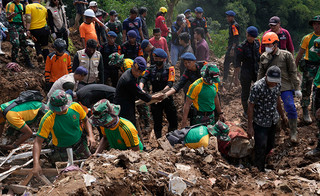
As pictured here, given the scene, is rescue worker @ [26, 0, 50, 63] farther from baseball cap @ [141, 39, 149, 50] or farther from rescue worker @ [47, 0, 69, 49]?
baseball cap @ [141, 39, 149, 50]

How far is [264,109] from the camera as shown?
5543 mm

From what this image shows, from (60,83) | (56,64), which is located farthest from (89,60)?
(60,83)

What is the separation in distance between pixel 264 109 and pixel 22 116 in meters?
4.09

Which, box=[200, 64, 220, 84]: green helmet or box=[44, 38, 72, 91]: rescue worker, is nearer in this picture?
box=[200, 64, 220, 84]: green helmet

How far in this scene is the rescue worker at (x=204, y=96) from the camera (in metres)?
5.69

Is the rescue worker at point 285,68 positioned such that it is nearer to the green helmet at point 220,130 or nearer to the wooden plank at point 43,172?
the green helmet at point 220,130

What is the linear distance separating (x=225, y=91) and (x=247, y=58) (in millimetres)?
3202

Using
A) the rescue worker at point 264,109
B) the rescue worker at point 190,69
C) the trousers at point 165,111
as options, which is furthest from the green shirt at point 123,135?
the trousers at point 165,111

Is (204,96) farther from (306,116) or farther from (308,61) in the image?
(306,116)

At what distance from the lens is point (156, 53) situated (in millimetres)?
6695

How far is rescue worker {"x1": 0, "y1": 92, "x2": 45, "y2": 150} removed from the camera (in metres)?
5.70

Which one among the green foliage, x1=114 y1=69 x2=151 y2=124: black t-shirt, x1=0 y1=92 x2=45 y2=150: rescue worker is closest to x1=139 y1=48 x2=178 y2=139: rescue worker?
x1=114 y1=69 x2=151 y2=124: black t-shirt

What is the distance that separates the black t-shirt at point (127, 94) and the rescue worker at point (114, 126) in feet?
3.81

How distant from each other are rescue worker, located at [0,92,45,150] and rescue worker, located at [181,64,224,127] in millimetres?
2653
